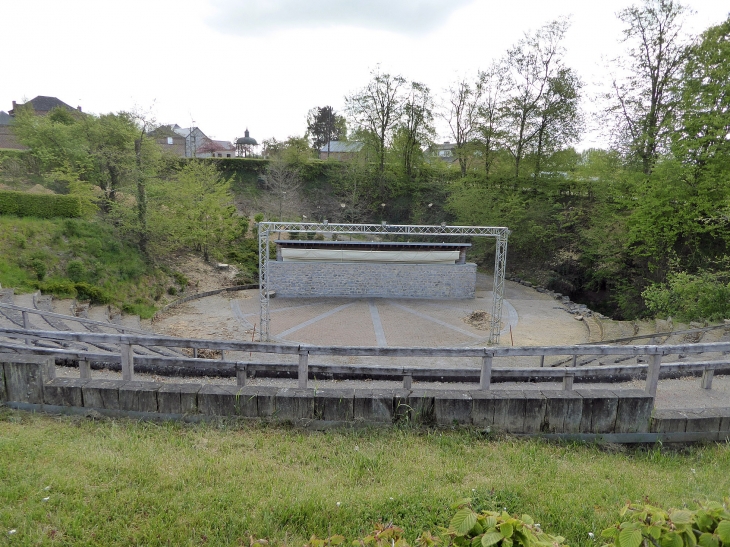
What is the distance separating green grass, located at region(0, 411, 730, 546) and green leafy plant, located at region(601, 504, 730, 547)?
79 cm

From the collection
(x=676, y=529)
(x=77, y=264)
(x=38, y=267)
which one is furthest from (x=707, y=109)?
(x=38, y=267)

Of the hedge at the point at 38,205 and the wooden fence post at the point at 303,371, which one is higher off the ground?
the hedge at the point at 38,205

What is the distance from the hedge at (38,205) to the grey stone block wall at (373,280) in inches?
293

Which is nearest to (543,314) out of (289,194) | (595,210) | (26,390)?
(595,210)

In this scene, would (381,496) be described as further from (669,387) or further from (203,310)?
(203,310)

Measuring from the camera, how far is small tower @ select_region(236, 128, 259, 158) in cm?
5272

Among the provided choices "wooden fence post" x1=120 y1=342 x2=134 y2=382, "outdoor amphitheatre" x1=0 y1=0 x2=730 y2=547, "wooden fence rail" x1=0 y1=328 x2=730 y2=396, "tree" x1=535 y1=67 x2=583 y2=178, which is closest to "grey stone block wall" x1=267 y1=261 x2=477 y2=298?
"outdoor amphitheatre" x1=0 y1=0 x2=730 y2=547

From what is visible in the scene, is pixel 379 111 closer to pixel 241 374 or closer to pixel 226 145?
pixel 241 374

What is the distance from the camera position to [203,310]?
50.2 feet

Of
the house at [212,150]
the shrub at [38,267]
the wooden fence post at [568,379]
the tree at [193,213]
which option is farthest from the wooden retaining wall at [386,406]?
the house at [212,150]

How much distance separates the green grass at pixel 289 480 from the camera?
2.39 meters

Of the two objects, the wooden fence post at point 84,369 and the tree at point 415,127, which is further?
the tree at point 415,127

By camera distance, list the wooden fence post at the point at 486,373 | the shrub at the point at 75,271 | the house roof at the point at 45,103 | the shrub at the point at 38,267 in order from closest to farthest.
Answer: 1. the wooden fence post at the point at 486,373
2. the shrub at the point at 38,267
3. the shrub at the point at 75,271
4. the house roof at the point at 45,103

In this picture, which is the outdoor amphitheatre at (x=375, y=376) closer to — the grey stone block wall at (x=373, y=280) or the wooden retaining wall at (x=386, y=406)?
the wooden retaining wall at (x=386, y=406)
